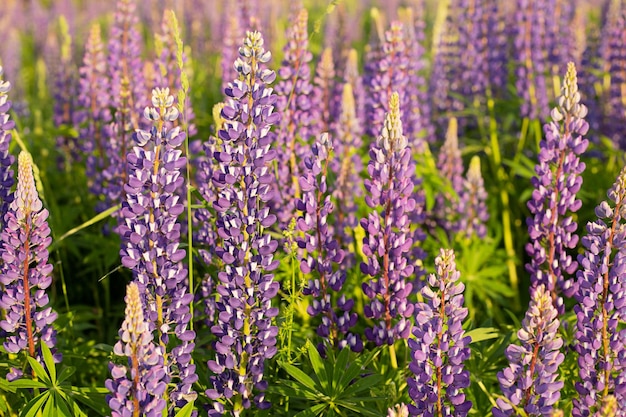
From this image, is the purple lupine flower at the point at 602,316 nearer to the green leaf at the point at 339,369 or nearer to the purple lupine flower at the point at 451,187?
the green leaf at the point at 339,369

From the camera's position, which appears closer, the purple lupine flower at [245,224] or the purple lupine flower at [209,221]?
the purple lupine flower at [245,224]

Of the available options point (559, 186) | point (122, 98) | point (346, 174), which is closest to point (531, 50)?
point (346, 174)

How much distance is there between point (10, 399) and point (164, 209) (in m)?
1.09

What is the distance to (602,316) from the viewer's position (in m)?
2.72

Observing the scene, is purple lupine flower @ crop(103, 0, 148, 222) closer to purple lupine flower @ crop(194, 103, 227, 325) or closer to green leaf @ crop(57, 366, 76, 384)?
purple lupine flower @ crop(194, 103, 227, 325)

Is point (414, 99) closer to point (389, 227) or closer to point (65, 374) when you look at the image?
point (389, 227)

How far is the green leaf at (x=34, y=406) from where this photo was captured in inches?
102

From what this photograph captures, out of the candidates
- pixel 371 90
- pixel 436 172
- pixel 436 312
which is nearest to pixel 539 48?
pixel 436 172

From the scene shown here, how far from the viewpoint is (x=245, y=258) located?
271 cm

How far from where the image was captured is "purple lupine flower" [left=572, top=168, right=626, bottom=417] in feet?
8.84

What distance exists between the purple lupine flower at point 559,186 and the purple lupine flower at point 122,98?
211 cm

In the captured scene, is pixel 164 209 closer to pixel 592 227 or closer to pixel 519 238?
pixel 592 227

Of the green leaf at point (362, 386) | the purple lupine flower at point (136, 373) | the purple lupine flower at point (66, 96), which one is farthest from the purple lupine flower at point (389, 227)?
the purple lupine flower at point (66, 96)

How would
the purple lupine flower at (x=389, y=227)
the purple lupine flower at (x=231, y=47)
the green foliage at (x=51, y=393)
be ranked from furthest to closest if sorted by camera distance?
the purple lupine flower at (x=231, y=47) < the purple lupine flower at (x=389, y=227) < the green foliage at (x=51, y=393)
